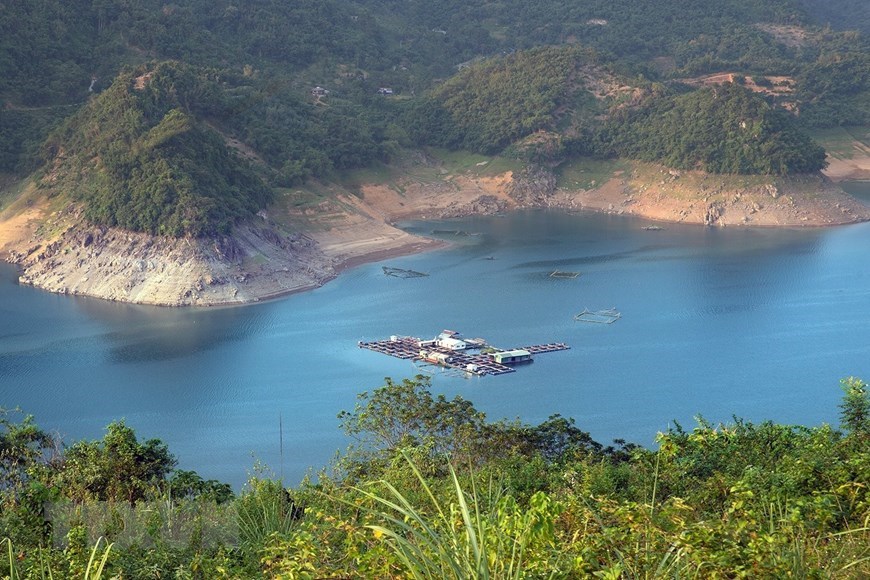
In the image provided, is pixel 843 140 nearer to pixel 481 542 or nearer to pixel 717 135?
pixel 717 135

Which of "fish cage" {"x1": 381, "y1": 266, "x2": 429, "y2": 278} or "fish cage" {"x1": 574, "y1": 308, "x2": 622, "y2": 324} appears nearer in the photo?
"fish cage" {"x1": 574, "y1": 308, "x2": 622, "y2": 324}

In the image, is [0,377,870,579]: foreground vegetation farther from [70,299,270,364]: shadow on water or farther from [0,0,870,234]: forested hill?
[0,0,870,234]: forested hill

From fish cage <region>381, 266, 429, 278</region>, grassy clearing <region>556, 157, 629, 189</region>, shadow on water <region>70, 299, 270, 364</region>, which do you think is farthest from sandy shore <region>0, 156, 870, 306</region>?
fish cage <region>381, 266, 429, 278</region>

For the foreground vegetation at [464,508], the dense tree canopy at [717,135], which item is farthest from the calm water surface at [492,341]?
the dense tree canopy at [717,135]

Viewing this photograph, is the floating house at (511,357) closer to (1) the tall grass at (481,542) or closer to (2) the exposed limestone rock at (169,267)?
(2) the exposed limestone rock at (169,267)

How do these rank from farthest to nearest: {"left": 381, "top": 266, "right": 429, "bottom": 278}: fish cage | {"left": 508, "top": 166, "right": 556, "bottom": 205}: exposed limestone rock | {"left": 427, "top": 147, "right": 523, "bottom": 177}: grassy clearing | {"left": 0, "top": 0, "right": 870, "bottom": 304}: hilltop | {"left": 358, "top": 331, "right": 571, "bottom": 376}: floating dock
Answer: {"left": 427, "top": 147, "right": 523, "bottom": 177}: grassy clearing → {"left": 508, "top": 166, "right": 556, "bottom": 205}: exposed limestone rock → {"left": 381, "top": 266, "right": 429, "bottom": 278}: fish cage → {"left": 0, "top": 0, "right": 870, "bottom": 304}: hilltop → {"left": 358, "top": 331, "right": 571, "bottom": 376}: floating dock

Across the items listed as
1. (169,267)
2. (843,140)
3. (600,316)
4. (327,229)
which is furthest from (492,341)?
(843,140)

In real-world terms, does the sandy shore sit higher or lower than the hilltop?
lower

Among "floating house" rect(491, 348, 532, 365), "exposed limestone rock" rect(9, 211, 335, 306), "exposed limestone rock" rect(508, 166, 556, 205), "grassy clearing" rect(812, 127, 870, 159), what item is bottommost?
"floating house" rect(491, 348, 532, 365)
